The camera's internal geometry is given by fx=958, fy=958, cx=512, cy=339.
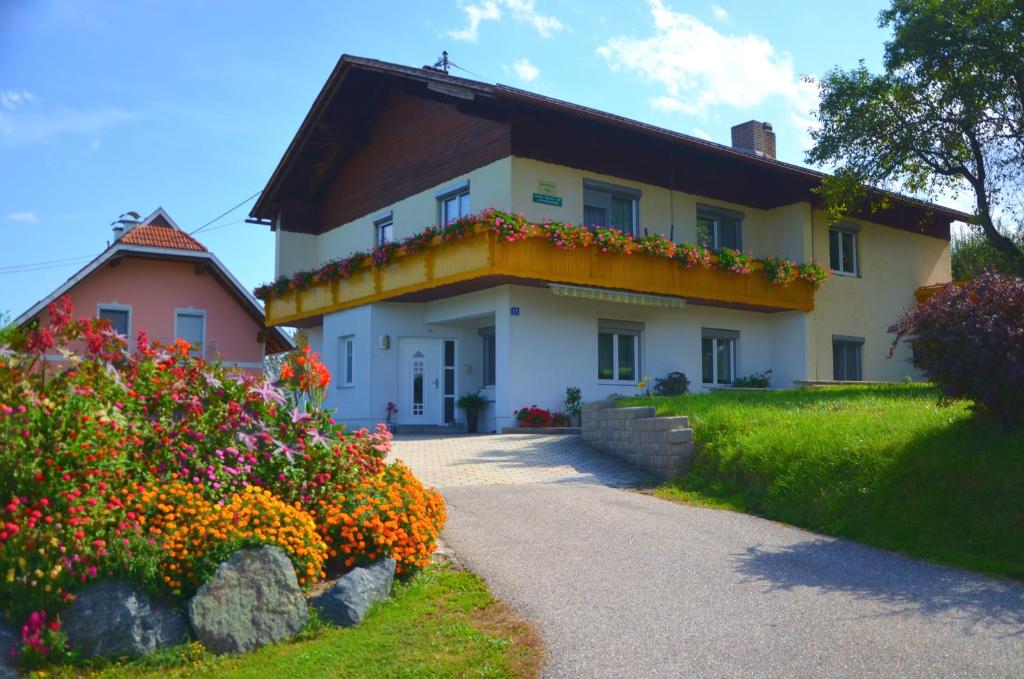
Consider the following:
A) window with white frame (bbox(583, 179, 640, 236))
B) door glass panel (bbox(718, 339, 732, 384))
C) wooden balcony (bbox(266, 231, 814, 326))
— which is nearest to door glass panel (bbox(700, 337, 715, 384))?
door glass panel (bbox(718, 339, 732, 384))

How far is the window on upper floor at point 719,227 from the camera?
23.5m

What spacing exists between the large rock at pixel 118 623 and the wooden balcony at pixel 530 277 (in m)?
12.1

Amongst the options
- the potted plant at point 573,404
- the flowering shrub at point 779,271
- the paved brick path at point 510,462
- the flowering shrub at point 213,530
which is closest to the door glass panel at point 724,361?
the flowering shrub at point 779,271

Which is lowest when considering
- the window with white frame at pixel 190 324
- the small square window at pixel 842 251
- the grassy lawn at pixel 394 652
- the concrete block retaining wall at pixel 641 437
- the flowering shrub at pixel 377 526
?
the grassy lawn at pixel 394 652

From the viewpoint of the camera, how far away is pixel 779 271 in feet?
74.6

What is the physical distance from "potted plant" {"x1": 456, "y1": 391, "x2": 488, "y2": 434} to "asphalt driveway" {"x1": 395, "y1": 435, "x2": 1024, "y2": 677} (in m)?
9.74

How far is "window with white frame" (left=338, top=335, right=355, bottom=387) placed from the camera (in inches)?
923

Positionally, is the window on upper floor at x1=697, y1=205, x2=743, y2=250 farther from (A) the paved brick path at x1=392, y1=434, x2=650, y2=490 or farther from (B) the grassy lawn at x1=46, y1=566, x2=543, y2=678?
(B) the grassy lawn at x1=46, y1=566, x2=543, y2=678

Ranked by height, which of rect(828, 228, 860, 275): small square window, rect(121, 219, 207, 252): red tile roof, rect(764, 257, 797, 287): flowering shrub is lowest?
rect(764, 257, 797, 287): flowering shrub

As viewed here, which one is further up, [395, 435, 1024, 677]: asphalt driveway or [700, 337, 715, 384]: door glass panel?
[700, 337, 715, 384]: door glass panel

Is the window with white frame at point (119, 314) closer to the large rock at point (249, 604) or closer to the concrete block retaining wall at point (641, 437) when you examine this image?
the concrete block retaining wall at point (641, 437)

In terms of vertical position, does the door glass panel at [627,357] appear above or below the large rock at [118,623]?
above

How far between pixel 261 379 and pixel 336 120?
18157mm

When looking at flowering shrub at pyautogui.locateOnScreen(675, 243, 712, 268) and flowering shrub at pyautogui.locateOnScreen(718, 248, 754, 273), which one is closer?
flowering shrub at pyautogui.locateOnScreen(675, 243, 712, 268)
